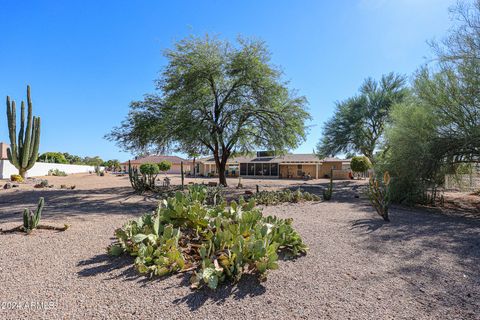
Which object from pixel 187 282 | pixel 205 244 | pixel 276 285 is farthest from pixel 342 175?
pixel 187 282

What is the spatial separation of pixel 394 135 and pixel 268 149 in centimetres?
801

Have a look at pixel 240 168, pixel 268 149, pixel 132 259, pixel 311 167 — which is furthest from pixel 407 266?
Answer: pixel 240 168

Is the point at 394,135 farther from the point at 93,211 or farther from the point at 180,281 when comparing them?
the point at 93,211

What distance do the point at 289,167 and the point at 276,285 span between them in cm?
3264

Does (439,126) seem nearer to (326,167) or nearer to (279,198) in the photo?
(279,198)

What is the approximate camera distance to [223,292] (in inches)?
115

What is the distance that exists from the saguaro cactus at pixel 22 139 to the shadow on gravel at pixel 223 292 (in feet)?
77.1

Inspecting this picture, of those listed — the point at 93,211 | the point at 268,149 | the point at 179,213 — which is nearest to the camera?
the point at 179,213

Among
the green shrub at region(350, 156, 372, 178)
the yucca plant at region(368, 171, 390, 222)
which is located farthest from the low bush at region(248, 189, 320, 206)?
the green shrub at region(350, 156, 372, 178)

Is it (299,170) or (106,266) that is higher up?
(299,170)

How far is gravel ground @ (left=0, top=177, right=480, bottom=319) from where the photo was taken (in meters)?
2.60

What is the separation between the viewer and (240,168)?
124ft

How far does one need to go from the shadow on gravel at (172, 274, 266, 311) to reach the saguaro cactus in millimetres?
23508

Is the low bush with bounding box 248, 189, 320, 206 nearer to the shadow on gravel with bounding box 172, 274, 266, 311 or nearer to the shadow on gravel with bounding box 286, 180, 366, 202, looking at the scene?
the shadow on gravel with bounding box 286, 180, 366, 202
